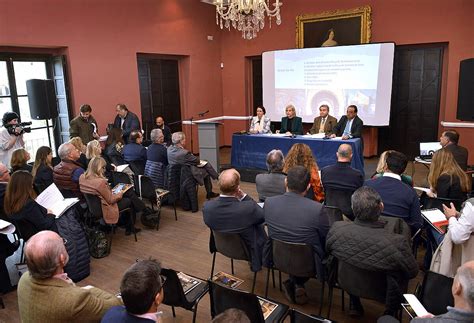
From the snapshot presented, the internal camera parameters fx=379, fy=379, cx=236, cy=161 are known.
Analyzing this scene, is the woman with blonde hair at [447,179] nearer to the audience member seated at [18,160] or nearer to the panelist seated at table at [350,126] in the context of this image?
the panelist seated at table at [350,126]

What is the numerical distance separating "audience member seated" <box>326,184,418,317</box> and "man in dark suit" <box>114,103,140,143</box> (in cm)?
564

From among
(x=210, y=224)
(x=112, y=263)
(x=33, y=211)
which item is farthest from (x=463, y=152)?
(x=33, y=211)

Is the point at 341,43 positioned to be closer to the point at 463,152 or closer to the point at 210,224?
the point at 463,152

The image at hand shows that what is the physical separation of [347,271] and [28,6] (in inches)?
257

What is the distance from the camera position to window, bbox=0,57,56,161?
251 inches

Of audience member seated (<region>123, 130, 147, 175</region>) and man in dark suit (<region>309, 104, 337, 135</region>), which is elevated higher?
man in dark suit (<region>309, 104, 337, 135</region>)

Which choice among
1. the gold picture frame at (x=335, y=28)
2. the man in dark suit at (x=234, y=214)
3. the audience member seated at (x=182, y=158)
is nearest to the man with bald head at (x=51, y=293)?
the man in dark suit at (x=234, y=214)

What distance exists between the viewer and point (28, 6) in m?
6.30

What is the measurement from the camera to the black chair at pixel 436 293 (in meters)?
2.17

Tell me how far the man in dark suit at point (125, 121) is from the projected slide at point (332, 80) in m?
3.73

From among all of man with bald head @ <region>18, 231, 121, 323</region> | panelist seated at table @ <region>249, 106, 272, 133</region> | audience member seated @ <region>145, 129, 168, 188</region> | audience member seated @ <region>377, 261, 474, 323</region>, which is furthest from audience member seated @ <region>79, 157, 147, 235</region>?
panelist seated at table @ <region>249, 106, 272, 133</region>

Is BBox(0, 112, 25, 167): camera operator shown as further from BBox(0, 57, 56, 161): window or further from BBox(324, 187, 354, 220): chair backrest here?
BBox(324, 187, 354, 220): chair backrest

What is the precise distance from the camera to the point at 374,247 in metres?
2.38

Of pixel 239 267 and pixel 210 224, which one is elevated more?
pixel 210 224
